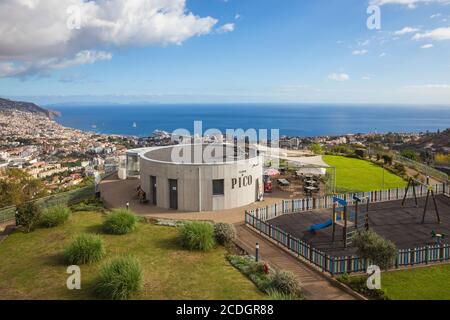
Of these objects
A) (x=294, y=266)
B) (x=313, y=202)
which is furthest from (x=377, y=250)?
(x=313, y=202)

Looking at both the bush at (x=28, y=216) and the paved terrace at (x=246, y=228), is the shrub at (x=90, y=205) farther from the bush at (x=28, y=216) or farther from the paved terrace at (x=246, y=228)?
the bush at (x=28, y=216)

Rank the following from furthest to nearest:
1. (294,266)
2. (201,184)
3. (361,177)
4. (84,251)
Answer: (361,177) < (201,184) < (84,251) < (294,266)

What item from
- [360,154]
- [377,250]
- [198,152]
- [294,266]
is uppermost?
[198,152]

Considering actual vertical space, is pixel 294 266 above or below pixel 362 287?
below

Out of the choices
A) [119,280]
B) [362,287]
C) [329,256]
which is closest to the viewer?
[119,280]

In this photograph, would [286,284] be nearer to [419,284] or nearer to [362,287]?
[362,287]

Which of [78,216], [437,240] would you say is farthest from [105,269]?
[437,240]

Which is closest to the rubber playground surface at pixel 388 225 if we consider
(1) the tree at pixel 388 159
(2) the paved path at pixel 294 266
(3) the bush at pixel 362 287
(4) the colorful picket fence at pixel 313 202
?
(4) the colorful picket fence at pixel 313 202
